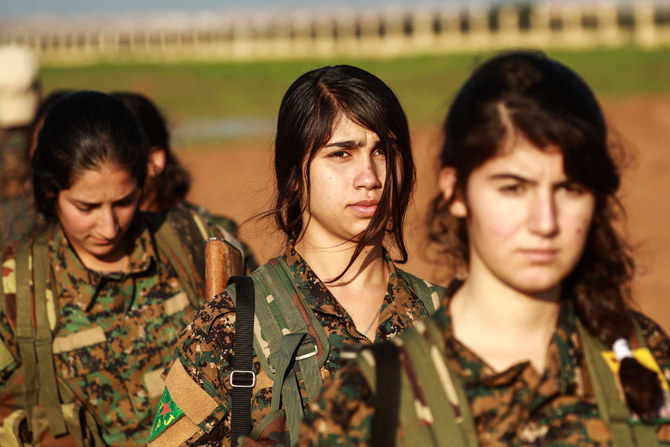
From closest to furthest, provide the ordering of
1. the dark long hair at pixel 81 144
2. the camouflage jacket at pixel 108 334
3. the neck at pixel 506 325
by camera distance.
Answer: the neck at pixel 506 325
the camouflage jacket at pixel 108 334
the dark long hair at pixel 81 144

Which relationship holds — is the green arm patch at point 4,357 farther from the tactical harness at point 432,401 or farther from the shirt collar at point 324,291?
the tactical harness at point 432,401

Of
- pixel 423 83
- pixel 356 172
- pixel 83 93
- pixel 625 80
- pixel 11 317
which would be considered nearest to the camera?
pixel 356 172

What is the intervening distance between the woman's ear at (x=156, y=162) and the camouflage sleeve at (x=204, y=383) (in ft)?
8.51

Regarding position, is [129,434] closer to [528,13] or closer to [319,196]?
[319,196]

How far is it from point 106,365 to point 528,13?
48.1 metres

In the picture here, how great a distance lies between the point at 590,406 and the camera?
246 cm

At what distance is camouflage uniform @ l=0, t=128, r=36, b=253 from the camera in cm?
643

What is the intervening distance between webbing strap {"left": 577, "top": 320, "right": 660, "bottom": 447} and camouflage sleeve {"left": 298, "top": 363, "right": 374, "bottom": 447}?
543 mm

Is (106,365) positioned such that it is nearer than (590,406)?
No

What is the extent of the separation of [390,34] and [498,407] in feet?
172

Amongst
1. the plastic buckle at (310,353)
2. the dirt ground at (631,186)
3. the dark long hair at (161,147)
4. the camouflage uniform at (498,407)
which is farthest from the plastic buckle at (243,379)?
the dirt ground at (631,186)

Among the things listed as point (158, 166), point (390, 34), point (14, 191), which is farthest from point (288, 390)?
point (390, 34)

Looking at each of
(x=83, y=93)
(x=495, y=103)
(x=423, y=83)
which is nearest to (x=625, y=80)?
(x=423, y=83)

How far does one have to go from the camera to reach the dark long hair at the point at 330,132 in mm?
3707
